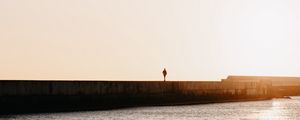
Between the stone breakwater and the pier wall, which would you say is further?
the pier wall

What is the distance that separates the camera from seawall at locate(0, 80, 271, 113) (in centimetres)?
5476

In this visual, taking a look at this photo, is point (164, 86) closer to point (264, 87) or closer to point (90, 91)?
point (90, 91)

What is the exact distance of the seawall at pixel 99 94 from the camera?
54.8m

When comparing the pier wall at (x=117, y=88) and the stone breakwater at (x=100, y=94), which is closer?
the stone breakwater at (x=100, y=94)

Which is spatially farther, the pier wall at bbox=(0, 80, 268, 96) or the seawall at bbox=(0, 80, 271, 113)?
the pier wall at bbox=(0, 80, 268, 96)

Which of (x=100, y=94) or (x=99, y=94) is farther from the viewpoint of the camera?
(x=100, y=94)

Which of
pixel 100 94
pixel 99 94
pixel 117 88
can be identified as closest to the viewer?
pixel 99 94

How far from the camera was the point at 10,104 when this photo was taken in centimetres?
5406

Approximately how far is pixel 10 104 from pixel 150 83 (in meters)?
19.1

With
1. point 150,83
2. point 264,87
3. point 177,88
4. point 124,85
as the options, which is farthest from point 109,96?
point 264,87

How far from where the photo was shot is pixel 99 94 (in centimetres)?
6303

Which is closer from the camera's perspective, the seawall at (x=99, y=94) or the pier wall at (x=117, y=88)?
the seawall at (x=99, y=94)

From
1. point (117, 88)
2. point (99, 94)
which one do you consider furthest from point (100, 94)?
point (117, 88)

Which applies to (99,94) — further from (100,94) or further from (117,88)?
(117,88)
